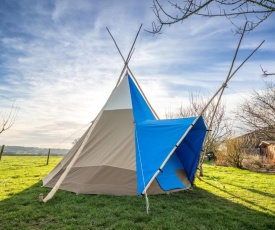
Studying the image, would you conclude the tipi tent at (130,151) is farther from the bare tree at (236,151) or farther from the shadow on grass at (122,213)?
the bare tree at (236,151)

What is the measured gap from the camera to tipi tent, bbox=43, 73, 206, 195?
6.68m

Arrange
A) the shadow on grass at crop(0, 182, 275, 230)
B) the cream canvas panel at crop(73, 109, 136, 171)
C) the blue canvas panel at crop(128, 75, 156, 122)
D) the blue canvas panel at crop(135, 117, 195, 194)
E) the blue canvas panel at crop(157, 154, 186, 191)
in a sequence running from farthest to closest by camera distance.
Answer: the blue canvas panel at crop(128, 75, 156, 122) < the blue canvas panel at crop(157, 154, 186, 191) < the cream canvas panel at crop(73, 109, 136, 171) < the blue canvas panel at crop(135, 117, 195, 194) < the shadow on grass at crop(0, 182, 275, 230)

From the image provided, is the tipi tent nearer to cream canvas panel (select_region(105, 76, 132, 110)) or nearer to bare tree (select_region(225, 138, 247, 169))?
cream canvas panel (select_region(105, 76, 132, 110))

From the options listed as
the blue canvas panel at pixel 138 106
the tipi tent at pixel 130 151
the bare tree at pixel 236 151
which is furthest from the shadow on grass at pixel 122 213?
the bare tree at pixel 236 151

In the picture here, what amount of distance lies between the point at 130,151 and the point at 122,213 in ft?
7.06

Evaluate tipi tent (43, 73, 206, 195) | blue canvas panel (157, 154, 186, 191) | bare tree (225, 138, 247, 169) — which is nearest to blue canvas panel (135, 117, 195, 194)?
tipi tent (43, 73, 206, 195)

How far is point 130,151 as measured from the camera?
707 centimetres

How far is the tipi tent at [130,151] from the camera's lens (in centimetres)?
668

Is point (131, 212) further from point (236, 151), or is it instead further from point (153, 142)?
point (236, 151)

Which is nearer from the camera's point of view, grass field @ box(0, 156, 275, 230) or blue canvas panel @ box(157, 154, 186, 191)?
grass field @ box(0, 156, 275, 230)

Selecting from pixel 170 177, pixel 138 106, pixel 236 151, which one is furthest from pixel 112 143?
pixel 236 151

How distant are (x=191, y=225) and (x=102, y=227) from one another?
1639mm

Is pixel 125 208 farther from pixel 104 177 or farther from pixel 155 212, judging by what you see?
pixel 104 177

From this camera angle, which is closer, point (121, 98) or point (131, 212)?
point (131, 212)
